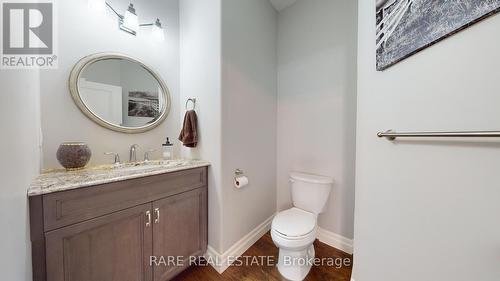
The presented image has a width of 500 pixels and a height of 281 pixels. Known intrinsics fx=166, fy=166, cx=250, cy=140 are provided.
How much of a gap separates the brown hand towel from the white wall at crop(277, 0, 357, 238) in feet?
3.18

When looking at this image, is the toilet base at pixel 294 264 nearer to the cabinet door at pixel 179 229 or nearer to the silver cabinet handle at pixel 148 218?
the cabinet door at pixel 179 229

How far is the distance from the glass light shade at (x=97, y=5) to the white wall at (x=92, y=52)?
0.11 ft

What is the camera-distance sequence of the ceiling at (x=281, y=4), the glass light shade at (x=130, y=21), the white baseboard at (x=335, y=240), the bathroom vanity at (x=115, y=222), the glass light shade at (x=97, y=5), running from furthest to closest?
1. the ceiling at (x=281, y=4)
2. the white baseboard at (x=335, y=240)
3. the glass light shade at (x=130, y=21)
4. the glass light shade at (x=97, y=5)
5. the bathroom vanity at (x=115, y=222)

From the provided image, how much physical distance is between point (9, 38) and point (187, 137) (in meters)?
1.01

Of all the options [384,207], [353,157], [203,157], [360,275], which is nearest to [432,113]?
[384,207]

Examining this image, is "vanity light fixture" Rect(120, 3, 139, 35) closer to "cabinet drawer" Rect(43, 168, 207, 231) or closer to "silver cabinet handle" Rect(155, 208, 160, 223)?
"cabinet drawer" Rect(43, 168, 207, 231)

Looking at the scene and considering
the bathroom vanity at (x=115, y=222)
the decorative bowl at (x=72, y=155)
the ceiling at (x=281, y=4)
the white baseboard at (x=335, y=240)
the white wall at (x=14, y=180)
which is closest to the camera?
the white wall at (x=14, y=180)

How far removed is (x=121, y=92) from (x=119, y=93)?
2 cm

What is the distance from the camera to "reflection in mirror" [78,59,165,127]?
4.08ft

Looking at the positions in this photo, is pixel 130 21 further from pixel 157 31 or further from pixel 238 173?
pixel 238 173

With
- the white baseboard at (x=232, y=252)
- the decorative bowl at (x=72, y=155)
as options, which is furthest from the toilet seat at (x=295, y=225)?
the decorative bowl at (x=72, y=155)

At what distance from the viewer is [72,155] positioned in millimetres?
1044

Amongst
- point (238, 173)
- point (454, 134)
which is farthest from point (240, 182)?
point (454, 134)

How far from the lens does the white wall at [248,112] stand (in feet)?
4.54
